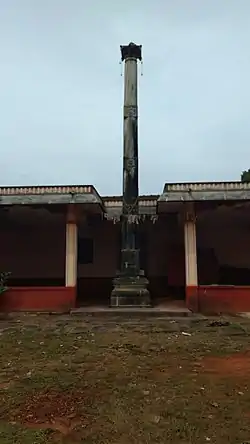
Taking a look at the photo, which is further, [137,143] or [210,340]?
[137,143]

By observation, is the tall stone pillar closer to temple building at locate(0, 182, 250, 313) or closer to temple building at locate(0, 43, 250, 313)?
temple building at locate(0, 43, 250, 313)

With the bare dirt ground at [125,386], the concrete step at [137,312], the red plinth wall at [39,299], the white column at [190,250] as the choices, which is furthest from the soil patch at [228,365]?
the red plinth wall at [39,299]

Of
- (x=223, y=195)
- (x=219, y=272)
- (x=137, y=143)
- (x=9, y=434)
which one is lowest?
(x=9, y=434)

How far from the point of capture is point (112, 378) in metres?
4.94

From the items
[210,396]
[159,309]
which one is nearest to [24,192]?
[159,309]

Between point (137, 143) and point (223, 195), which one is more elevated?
point (137, 143)

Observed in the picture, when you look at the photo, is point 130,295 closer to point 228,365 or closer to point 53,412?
point 228,365

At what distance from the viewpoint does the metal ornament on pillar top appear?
1135cm

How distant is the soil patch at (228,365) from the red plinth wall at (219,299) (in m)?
4.85

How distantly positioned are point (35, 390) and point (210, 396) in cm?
179

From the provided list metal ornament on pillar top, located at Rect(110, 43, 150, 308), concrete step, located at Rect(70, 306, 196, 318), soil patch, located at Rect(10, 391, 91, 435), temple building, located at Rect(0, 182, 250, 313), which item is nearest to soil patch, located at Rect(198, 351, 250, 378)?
soil patch, located at Rect(10, 391, 91, 435)

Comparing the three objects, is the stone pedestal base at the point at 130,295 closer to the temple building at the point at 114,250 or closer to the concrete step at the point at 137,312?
the concrete step at the point at 137,312

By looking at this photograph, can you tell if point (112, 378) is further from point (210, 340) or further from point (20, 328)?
point (20, 328)

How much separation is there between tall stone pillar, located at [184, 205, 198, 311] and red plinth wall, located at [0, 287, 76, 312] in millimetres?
3092
